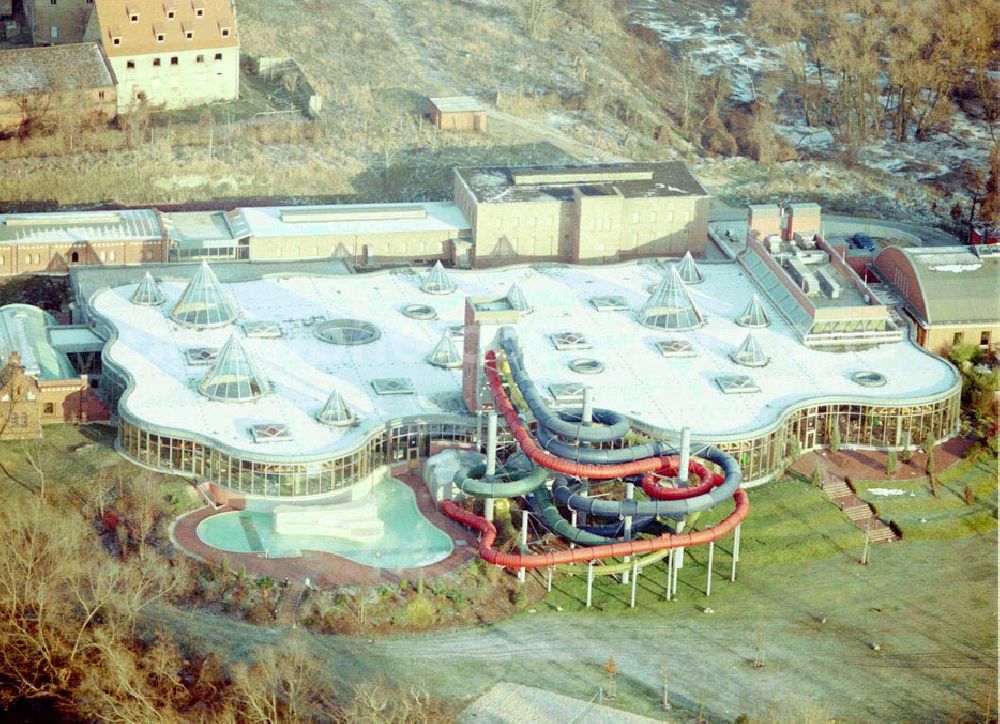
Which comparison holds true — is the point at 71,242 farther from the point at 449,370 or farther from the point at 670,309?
the point at 670,309

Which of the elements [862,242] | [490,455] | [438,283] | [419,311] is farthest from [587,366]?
[862,242]

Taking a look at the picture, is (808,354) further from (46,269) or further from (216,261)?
(46,269)

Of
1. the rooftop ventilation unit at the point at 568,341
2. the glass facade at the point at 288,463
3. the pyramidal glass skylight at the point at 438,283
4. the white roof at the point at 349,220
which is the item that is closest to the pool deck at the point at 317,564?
the glass facade at the point at 288,463

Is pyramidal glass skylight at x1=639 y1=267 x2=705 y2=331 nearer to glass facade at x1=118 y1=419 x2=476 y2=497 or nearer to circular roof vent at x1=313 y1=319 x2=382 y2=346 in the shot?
circular roof vent at x1=313 y1=319 x2=382 y2=346

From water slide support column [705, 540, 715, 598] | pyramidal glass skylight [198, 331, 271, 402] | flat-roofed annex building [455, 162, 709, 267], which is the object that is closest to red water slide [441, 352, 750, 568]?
water slide support column [705, 540, 715, 598]

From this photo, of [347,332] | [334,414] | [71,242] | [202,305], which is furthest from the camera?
[71,242]

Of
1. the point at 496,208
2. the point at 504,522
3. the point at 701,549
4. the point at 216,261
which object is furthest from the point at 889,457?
the point at 216,261
